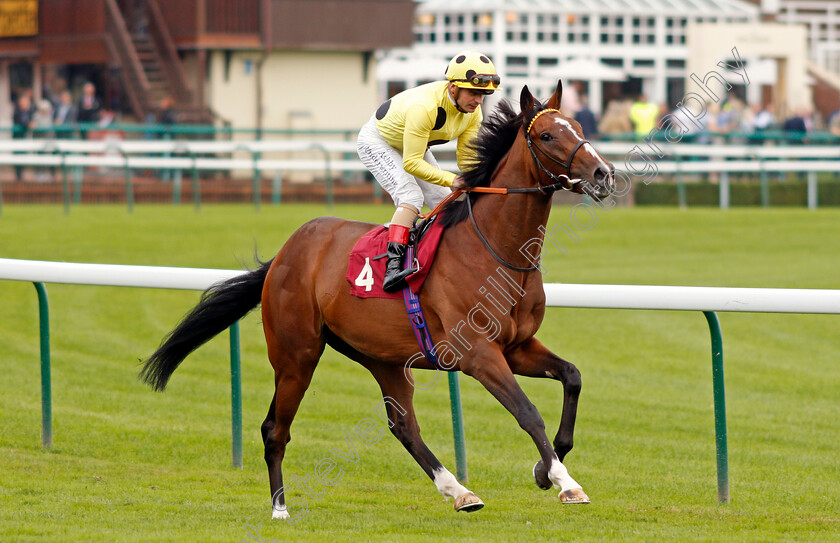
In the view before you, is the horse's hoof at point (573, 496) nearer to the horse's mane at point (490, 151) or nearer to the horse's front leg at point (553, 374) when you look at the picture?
the horse's front leg at point (553, 374)

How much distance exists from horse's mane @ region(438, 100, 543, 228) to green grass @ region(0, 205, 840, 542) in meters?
1.30

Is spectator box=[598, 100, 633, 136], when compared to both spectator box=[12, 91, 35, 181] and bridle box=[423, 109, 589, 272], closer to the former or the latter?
Result: spectator box=[12, 91, 35, 181]

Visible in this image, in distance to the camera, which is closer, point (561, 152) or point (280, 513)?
point (561, 152)

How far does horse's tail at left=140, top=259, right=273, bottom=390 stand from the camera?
5.95 m

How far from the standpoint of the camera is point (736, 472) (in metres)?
6.26

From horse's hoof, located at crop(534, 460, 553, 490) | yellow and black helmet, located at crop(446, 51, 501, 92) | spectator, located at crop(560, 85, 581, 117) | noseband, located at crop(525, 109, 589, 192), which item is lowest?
horse's hoof, located at crop(534, 460, 553, 490)

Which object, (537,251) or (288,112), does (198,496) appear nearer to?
(537,251)

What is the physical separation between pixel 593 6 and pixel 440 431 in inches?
1059

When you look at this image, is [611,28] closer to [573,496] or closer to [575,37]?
[575,37]

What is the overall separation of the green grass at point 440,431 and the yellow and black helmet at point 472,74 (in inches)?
61.3

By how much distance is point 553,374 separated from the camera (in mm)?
5055

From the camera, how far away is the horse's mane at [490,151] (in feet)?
17.2

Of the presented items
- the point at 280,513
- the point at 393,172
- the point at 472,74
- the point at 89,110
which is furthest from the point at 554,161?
the point at 89,110

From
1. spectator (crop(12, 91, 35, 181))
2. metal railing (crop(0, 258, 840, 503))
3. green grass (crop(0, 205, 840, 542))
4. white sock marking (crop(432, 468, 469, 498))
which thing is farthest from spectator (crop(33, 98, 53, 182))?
white sock marking (crop(432, 468, 469, 498))
